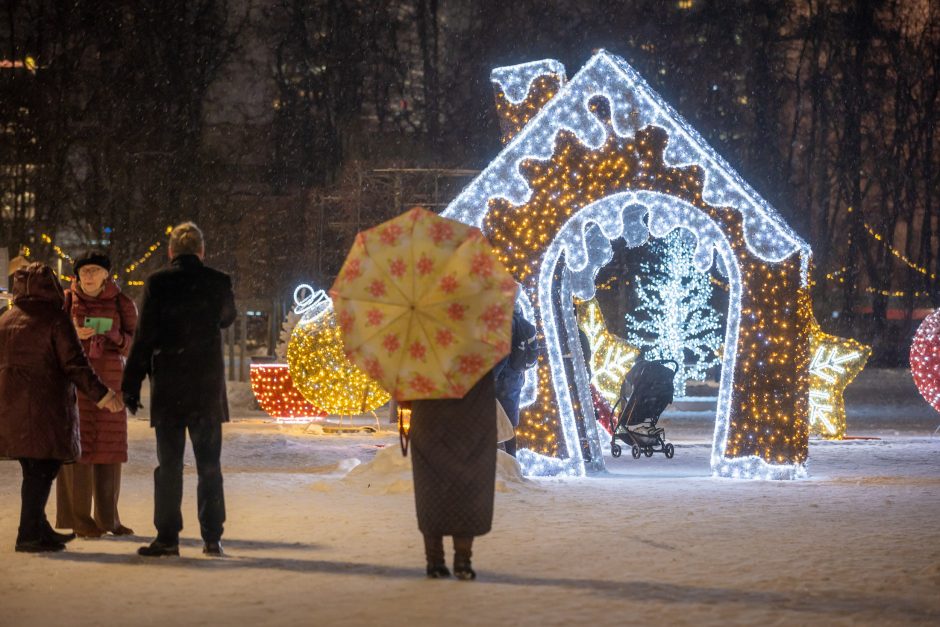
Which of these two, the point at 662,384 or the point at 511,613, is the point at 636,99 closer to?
the point at 662,384

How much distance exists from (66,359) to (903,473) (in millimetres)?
8523

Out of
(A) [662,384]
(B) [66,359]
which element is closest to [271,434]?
(A) [662,384]

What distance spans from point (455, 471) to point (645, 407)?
860 centimetres

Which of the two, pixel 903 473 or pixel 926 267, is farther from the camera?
pixel 926 267

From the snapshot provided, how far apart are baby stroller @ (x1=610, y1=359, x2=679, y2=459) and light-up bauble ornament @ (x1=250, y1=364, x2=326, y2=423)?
18.2 ft

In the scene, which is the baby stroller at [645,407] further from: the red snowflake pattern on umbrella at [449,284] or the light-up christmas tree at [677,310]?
the light-up christmas tree at [677,310]

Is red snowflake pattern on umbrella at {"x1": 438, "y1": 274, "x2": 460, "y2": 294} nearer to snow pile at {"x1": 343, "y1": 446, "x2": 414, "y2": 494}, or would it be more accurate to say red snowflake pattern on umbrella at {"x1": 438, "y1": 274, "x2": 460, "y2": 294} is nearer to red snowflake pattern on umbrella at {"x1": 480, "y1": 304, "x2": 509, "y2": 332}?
red snowflake pattern on umbrella at {"x1": 480, "y1": 304, "x2": 509, "y2": 332}

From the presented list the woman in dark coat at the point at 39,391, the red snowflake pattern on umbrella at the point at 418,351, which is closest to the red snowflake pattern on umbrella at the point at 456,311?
the red snowflake pattern on umbrella at the point at 418,351

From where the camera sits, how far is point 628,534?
29.8ft

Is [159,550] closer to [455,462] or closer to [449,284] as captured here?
[455,462]

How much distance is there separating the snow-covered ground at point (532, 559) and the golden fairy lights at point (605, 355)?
4706mm

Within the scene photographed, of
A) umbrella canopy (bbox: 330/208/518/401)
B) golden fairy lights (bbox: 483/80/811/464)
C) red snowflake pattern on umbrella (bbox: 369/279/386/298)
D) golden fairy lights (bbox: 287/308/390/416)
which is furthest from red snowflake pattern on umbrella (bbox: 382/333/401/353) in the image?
golden fairy lights (bbox: 287/308/390/416)

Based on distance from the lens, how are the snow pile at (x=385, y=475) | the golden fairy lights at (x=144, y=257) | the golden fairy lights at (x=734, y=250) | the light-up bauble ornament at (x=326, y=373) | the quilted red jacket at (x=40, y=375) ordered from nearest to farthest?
the quilted red jacket at (x=40, y=375) → the snow pile at (x=385, y=475) → the golden fairy lights at (x=734, y=250) → the light-up bauble ornament at (x=326, y=373) → the golden fairy lights at (x=144, y=257)

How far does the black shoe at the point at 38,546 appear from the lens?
328 inches
